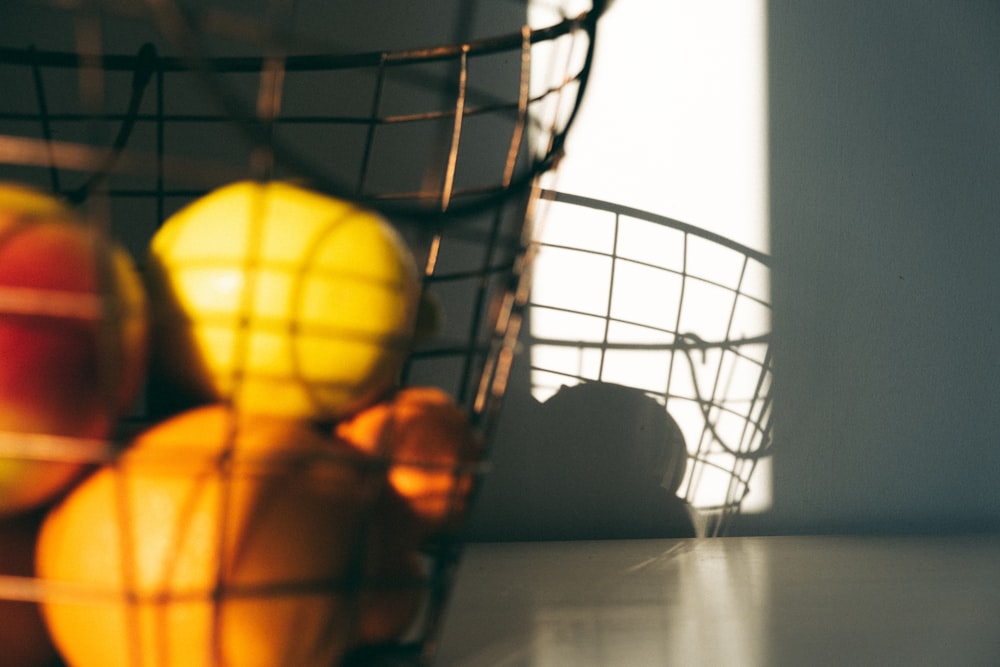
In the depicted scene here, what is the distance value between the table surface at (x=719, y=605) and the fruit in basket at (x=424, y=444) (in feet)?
0.23

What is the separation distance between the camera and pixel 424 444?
1.02 feet

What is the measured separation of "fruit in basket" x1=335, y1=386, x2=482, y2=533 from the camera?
29 cm

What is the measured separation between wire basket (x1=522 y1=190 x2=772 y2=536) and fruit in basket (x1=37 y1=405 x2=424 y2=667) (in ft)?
1.35

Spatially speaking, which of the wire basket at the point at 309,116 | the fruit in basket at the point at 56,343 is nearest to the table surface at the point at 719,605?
the wire basket at the point at 309,116

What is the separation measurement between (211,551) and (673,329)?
520 mm

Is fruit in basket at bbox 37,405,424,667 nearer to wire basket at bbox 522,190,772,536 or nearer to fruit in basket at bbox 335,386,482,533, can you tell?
fruit in basket at bbox 335,386,482,533

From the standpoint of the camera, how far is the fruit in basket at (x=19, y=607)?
0.24 meters

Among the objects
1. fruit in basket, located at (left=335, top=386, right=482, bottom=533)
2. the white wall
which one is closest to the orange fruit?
fruit in basket, located at (left=335, top=386, right=482, bottom=533)

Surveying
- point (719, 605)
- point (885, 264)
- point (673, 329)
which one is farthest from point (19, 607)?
point (885, 264)

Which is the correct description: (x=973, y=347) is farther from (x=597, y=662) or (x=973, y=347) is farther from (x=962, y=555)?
(x=597, y=662)

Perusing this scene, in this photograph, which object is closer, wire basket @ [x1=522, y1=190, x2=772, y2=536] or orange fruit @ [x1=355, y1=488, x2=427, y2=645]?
orange fruit @ [x1=355, y1=488, x2=427, y2=645]

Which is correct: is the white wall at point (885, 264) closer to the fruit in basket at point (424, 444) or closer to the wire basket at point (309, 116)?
the wire basket at point (309, 116)

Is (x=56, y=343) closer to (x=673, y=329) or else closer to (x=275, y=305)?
(x=275, y=305)

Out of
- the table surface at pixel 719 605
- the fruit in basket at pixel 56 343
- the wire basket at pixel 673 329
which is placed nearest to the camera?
the fruit in basket at pixel 56 343
